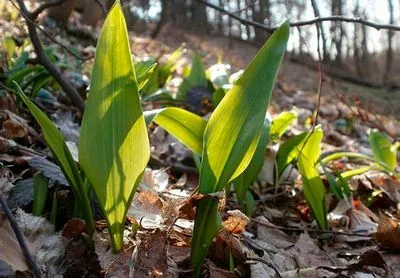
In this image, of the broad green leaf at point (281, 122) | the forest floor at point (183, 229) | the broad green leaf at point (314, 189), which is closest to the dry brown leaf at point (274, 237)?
the forest floor at point (183, 229)

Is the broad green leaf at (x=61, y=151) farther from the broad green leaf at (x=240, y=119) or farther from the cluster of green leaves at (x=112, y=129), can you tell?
the broad green leaf at (x=240, y=119)

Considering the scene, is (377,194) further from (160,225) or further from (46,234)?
(46,234)

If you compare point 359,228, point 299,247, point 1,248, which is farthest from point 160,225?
point 359,228

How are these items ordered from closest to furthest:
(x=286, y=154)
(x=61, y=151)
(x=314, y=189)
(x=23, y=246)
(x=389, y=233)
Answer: (x=23, y=246) < (x=61, y=151) < (x=389, y=233) < (x=314, y=189) < (x=286, y=154)

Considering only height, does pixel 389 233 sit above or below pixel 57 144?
below

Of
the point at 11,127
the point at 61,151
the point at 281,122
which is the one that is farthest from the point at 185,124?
the point at 281,122

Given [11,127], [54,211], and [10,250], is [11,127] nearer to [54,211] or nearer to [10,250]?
[54,211]

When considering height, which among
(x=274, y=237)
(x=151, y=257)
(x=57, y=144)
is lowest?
(x=274, y=237)
